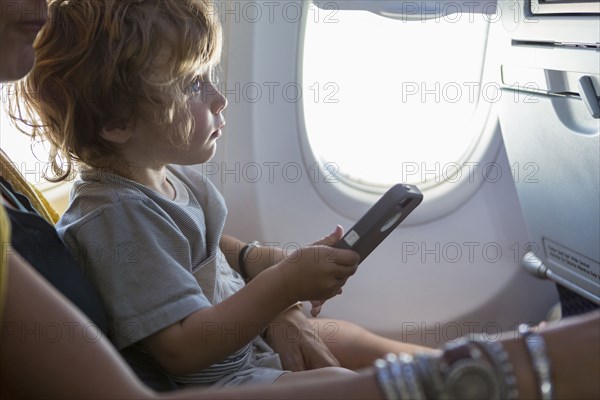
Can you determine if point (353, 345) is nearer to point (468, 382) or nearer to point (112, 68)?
point (112, 68)

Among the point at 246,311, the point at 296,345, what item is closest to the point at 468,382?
the point at 246,311

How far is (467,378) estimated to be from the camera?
65cm

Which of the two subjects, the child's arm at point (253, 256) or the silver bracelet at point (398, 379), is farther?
the child's arm at point (253, 256)

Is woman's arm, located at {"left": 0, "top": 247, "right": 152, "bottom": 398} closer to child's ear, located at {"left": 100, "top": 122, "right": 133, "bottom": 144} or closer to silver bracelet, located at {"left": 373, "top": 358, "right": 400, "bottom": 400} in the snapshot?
silver bracelet, located at {"left": 373, "top": 358, "right": 400, "bottom": 400}

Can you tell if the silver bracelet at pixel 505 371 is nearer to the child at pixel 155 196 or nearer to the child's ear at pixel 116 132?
the child at pixel 155 196

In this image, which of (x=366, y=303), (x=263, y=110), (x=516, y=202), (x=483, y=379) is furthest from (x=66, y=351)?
A: (x=516, y=202)

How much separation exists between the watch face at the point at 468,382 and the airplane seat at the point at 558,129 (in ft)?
1.82

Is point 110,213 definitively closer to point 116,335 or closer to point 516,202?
point 116,335

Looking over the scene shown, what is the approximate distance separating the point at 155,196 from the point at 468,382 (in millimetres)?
717

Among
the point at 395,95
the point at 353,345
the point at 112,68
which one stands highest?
the point at 112,68

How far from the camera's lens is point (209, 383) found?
1.23 m

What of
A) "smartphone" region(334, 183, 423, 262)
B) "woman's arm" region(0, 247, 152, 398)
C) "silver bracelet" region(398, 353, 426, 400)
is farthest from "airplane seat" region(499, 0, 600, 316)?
"woman's arm" region(0, 247, 152, 398)

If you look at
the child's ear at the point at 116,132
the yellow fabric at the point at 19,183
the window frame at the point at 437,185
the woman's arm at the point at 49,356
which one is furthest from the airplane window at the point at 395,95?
the woman's arm at the point at 49,356

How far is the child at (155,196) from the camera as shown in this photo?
1135 mm
